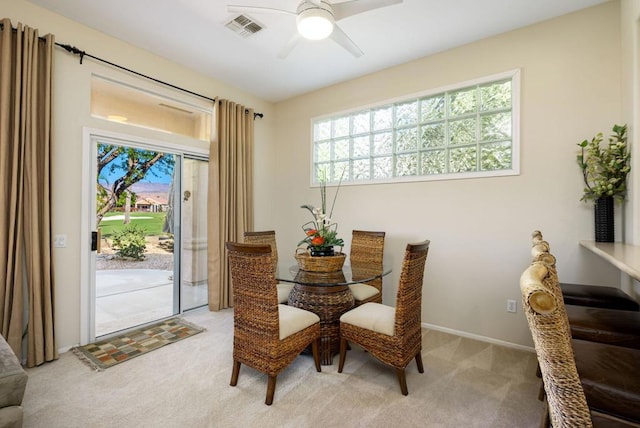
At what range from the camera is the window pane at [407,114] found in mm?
3545

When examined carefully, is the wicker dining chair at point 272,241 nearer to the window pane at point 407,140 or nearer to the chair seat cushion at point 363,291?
the chair seat cushion at point 363,291

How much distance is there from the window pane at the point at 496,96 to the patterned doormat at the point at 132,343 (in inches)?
154

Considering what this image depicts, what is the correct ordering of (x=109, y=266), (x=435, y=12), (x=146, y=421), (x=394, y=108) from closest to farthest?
(x=146, y=421)
(x=435, y=12)
(x=109, y=266)
(x=394, y=108)

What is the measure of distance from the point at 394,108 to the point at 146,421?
380 centimetres

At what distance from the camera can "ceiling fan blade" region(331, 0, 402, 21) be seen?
2010 mm

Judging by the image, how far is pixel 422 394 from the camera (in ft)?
6.93

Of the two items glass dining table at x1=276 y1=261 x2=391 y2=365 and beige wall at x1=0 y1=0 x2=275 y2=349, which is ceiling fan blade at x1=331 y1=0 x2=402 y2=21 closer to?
glass dining table at x1=276 y1=261 x2=391 y2=365

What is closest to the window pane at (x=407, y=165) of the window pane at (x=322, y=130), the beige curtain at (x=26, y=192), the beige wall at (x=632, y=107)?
the window pane at (x=322, y=130)

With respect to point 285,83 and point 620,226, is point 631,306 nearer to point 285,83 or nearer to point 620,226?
point 620,226

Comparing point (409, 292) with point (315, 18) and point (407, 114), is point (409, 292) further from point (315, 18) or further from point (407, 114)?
point (407, 114)

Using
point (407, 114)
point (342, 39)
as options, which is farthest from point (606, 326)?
point (407, 114)

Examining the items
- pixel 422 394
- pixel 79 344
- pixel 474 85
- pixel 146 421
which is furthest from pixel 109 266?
pixel 474 85

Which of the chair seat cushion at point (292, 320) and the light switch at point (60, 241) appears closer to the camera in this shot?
the chair seat cushion at point (292, 320)

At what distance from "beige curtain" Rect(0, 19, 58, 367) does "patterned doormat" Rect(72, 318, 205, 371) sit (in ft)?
0.98
